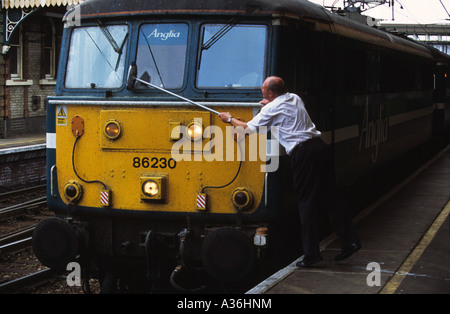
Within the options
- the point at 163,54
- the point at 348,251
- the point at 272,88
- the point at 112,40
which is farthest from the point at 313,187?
the point at 112,40

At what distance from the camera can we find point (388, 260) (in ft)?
23.8

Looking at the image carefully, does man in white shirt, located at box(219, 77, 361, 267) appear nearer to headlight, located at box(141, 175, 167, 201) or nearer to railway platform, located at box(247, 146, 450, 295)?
railway platform, located at box(247, 146, 450, 295)

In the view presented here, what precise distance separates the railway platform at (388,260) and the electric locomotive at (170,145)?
0.46m

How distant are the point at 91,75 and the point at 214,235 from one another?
2.03 metres

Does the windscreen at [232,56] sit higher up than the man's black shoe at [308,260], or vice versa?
the windscreen at [232,56]

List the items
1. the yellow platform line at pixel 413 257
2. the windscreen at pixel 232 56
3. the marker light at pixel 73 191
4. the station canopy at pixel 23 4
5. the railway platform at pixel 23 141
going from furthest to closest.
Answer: the station canopy at pixel 23 4 → the railway platform at pixel 23 141 → the marker light at pixel 73 191 → the windscreen at pixel 232 56 → the yellow platform line at pixel 413 257

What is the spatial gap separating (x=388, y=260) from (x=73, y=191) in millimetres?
3083

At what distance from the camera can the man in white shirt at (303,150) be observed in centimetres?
651

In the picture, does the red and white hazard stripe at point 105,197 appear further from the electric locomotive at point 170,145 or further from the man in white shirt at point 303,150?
the man in white shirt at point 303,150

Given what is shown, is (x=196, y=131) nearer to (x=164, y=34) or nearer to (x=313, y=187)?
(x=164, y=34)

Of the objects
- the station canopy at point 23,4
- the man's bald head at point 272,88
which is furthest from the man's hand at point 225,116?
the station canopy at point 23,4

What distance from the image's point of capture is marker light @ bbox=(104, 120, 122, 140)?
22.7ft

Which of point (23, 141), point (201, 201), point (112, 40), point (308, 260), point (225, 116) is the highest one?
point (112, 40)

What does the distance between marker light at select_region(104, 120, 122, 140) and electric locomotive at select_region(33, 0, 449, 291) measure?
0.01 meters
